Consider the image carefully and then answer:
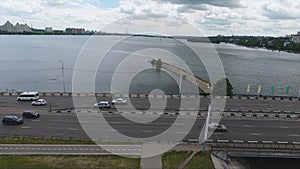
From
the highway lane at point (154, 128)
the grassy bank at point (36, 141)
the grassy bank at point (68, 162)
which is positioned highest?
the highway lane at point (154, 128)

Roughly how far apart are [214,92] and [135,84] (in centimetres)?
3462

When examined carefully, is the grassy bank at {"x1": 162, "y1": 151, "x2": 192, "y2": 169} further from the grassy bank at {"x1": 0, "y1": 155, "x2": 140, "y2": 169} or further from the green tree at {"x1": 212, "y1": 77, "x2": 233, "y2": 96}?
the green tree at {"x1": 212, "y1": 77, "x2": 233, "y2": 96}

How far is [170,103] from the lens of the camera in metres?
42.7

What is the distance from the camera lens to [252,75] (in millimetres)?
101062

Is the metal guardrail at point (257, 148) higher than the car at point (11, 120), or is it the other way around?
the car at point (11, 120)

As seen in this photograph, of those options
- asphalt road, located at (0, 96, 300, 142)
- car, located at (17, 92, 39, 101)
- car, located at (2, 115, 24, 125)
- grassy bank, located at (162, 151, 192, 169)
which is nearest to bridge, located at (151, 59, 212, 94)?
asphalt road, located at (0, 96, 300, 142)

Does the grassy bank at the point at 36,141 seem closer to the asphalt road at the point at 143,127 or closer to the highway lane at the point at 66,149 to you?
the highway lane at the point at 66,149

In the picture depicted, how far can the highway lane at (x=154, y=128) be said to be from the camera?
2961cm

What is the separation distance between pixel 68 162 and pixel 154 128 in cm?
1075

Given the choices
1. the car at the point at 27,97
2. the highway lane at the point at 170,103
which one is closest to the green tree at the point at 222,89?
the highway lane at the point at 170,103

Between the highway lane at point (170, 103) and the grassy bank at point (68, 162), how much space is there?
1451 centimetres

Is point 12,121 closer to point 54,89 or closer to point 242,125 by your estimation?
point 242,125

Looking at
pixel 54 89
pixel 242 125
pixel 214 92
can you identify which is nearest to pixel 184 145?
pixel 242 125

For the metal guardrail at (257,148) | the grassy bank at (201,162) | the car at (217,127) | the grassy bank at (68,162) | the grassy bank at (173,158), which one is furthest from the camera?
the car at (217,127)
